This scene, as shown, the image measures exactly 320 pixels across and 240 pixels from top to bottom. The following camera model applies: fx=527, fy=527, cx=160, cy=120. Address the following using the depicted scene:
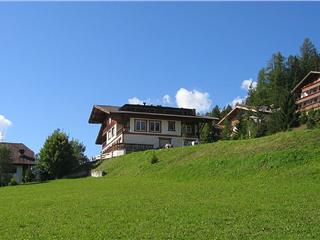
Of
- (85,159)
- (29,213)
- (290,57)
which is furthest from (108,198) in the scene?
(290,57)

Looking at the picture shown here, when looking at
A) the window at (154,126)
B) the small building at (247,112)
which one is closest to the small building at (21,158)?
the window at (154,126)

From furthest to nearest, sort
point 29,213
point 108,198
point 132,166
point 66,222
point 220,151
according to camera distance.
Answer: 1. point 132,166
2. point 220,151
3. point 108,198
4. point 29,213
5. point 66,222

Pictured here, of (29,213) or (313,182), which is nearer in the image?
(29,213)

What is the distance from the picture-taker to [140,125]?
65875 millimetres

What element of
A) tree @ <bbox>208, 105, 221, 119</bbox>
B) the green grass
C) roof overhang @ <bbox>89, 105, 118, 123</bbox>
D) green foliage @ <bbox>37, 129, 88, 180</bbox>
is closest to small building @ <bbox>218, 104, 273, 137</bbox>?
roof overhang @ <bbox>89, 105, 118, 123</bbox>

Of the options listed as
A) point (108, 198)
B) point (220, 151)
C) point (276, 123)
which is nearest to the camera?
point (108, 198)

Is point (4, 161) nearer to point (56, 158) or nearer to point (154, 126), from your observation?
point (56, 158)

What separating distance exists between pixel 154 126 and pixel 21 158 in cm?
2429

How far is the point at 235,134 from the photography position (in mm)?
66688

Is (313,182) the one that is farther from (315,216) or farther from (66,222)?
(66,222)

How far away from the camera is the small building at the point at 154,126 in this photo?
6506cm

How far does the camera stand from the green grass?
14.3 m

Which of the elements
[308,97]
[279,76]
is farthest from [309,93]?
[279,76]

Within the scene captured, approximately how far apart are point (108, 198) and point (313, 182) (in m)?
9.35
